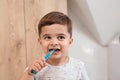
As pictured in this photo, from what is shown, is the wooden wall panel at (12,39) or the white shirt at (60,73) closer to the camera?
the white shirt at (60,73)

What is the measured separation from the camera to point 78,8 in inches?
65.0

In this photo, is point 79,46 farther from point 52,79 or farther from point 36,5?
point 52,79

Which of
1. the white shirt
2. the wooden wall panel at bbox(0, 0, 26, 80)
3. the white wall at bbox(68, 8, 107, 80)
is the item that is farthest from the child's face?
the white wall at bbox(68, 8, 107, 80)

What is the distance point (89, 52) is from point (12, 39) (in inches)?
26.4

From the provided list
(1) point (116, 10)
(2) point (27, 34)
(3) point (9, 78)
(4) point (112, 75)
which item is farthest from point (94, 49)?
(3) point (9, 78)

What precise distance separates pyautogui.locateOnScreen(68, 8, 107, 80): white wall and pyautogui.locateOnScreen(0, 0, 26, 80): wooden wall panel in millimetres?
491

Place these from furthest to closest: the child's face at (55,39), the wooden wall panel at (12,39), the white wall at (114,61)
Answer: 1. the white wall at (114,61)
2. the wooden wall panel at (12,39)
3. the child's face at (55,39)

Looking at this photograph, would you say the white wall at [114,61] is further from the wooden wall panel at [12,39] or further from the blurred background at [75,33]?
the wooden wall panel at [12,39]

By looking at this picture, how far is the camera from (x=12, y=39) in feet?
4.38

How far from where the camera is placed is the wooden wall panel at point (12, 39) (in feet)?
4.26

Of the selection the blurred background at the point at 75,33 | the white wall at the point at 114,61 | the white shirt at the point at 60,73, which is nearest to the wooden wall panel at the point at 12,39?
the blurred background at the point at 75,33

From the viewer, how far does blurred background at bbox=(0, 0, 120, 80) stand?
132 cm

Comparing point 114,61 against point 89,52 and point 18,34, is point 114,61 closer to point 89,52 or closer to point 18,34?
point 89,52

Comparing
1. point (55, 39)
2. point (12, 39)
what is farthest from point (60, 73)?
point (12, 39)
